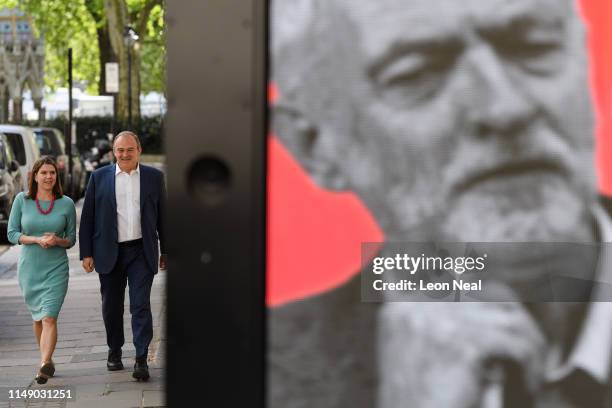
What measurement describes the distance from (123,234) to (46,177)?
2.28ft

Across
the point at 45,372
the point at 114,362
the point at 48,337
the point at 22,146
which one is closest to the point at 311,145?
the point at 45,372

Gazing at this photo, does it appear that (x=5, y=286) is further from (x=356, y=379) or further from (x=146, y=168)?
(x=356, y=379)

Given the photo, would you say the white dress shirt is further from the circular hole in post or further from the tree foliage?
the tree foliage

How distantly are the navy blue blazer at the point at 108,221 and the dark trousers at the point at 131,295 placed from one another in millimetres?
74

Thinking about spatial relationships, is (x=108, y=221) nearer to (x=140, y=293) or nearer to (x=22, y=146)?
(x=140, y=293)

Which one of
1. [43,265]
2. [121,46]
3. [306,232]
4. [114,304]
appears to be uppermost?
[121,46]

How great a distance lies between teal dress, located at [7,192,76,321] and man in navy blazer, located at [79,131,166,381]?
0.54 ft

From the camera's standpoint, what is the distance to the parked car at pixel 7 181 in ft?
62.3

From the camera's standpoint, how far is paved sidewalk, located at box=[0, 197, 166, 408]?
784 centimetres

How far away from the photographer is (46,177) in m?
8.94

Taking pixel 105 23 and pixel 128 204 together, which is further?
pixel 105 23

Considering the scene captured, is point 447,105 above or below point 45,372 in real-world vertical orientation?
above

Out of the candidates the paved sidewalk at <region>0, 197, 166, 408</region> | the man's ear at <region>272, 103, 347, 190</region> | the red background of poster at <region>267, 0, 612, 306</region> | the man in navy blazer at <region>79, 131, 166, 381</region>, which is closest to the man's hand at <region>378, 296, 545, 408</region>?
the red background of poster at <region>267, 0, 612, 306</region>

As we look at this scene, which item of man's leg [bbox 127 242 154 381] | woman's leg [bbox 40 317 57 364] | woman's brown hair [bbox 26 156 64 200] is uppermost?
woman's brown hair [bbox 26 156 64 200]
